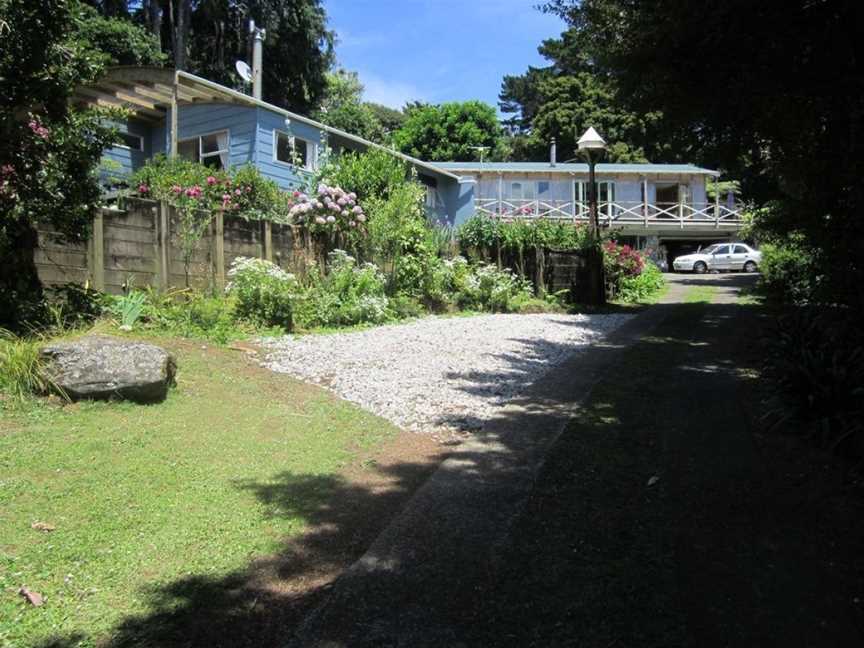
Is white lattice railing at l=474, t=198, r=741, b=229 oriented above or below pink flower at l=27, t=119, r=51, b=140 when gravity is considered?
above

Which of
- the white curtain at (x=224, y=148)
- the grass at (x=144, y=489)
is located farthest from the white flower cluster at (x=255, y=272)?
the white curtain at (x=224, y=148)

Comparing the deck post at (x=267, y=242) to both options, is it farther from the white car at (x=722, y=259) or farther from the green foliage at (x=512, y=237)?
the white car at (x=722, y=259)

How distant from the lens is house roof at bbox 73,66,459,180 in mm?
15648

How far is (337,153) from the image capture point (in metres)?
21.5

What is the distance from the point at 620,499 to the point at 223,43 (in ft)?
115

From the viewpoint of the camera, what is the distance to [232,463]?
4863 mm

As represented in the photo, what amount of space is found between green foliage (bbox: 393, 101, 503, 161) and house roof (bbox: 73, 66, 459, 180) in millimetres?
28557

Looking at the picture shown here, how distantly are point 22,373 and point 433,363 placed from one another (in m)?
4.44

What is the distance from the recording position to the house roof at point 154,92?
15648 millimetres

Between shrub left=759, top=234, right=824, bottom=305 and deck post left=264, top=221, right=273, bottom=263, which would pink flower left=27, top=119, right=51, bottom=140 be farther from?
shrub left=759, top=234, right=824, bottom=305

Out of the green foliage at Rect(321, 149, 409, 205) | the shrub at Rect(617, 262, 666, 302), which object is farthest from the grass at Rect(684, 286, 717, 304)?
the green foliage at Rect(321, 149, 409, 205)

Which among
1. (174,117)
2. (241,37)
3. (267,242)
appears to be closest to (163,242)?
(267,242)

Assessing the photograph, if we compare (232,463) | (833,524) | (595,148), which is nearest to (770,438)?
(833,524)

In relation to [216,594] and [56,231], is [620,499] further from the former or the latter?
[56,231]
